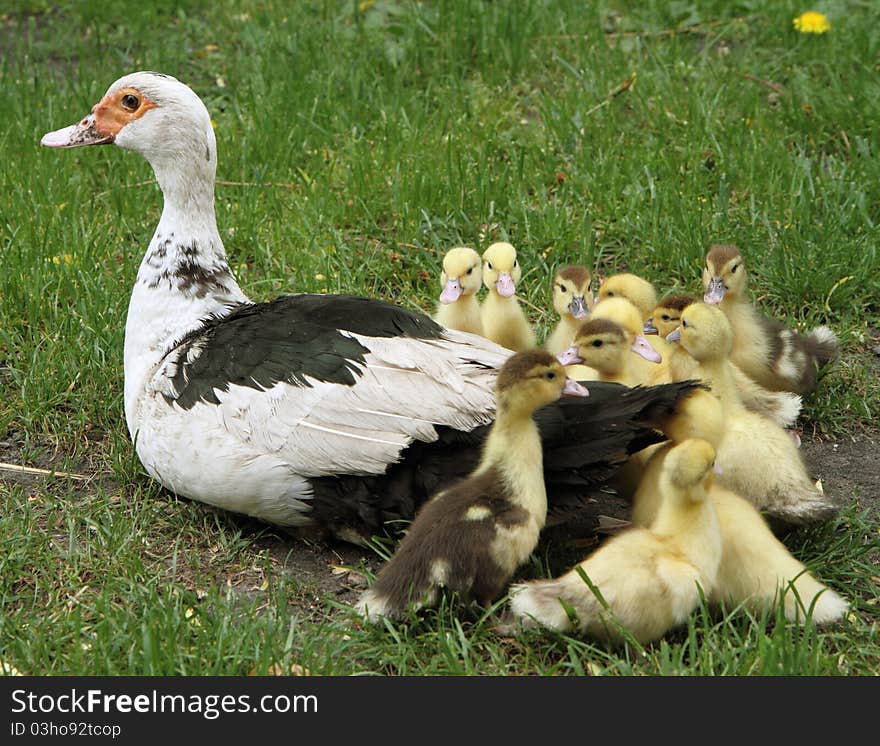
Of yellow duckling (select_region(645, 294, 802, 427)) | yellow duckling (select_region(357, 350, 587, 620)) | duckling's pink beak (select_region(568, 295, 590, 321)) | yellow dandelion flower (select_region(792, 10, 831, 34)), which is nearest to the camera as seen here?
yellow duckling (select_region(357, 350, 587, 620))

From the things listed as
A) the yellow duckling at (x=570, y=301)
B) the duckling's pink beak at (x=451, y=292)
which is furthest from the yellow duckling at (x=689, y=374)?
the duckling's pink beak at (x=451, y=292)

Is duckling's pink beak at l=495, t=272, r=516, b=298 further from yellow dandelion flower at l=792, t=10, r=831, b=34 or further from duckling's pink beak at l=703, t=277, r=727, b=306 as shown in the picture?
yellow dandelion flower at l=792, t=10, r=831, b=34

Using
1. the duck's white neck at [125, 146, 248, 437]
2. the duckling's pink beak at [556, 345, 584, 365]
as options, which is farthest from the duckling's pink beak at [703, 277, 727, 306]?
the duck's white neck at [125, 146, 248, 437]

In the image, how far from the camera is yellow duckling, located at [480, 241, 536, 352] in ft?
16.8

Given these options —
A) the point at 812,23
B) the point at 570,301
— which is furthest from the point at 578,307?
the point at 812,23

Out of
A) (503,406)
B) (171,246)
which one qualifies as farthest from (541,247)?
(503,406)

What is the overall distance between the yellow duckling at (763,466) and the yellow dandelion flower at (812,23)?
155 inches

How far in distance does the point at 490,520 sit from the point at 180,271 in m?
1.84

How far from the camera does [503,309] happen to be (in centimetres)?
518

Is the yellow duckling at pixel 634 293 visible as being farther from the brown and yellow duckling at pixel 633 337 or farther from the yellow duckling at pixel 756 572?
the yellow duckling at pixel 756 572

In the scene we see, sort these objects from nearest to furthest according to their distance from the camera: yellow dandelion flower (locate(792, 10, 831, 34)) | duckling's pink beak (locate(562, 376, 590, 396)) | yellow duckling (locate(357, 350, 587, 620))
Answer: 1. yellow duckling (locate(357, 350, 587, 620))
2. duckling's pink beak (locate(562, 376, 590, 396))
3. yellow dandelion flower (locate(792, 10, 831, 34))

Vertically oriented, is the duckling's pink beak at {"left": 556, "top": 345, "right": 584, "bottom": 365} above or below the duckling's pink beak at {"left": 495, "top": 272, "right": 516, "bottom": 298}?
below

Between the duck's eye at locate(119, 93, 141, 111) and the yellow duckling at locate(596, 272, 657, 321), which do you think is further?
the yellow duckling at locate(596, 272, 657, 321)

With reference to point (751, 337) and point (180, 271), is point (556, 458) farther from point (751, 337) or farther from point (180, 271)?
point (180, 271)
